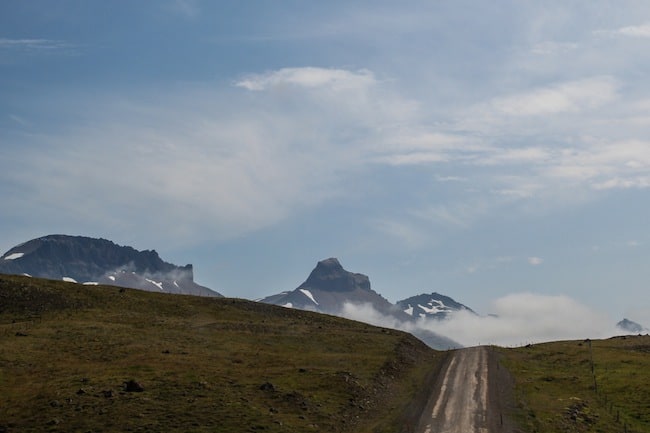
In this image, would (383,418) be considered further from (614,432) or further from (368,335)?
(368,335)

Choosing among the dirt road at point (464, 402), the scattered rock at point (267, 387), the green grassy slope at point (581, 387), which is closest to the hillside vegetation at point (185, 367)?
the scattered rock at point (267, 387)

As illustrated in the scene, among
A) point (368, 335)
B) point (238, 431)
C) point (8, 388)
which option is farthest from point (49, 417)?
point (368, 335)

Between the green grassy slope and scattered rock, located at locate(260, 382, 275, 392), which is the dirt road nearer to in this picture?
the green grassy slope

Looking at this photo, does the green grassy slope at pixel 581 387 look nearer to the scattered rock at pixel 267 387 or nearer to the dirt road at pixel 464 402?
the dirt road at pixel 464 402

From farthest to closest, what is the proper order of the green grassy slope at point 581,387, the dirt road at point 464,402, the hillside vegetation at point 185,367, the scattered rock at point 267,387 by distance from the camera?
the scattered rock at point 267,387 → the green grassy slope at point 581,387 → the dirt road at point 464,402 → the hillside vegetation at point 185,367

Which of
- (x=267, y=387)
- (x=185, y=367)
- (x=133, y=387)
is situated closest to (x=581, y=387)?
(x=267, y=387)

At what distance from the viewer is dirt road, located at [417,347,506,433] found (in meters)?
51.0

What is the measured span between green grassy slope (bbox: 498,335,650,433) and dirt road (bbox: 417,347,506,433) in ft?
8.52

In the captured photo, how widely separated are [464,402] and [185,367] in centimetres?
2609

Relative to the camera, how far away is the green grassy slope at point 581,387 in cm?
5403

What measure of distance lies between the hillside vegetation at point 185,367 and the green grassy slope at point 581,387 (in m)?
10.3

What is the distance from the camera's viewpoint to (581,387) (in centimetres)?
6831

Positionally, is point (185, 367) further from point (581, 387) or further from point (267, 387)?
point (581, 387)

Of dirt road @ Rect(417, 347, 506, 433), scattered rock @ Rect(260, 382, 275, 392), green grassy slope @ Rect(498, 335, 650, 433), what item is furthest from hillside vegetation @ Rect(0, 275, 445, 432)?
green grassy slope @ Rect(498, 335, 650, 433)
